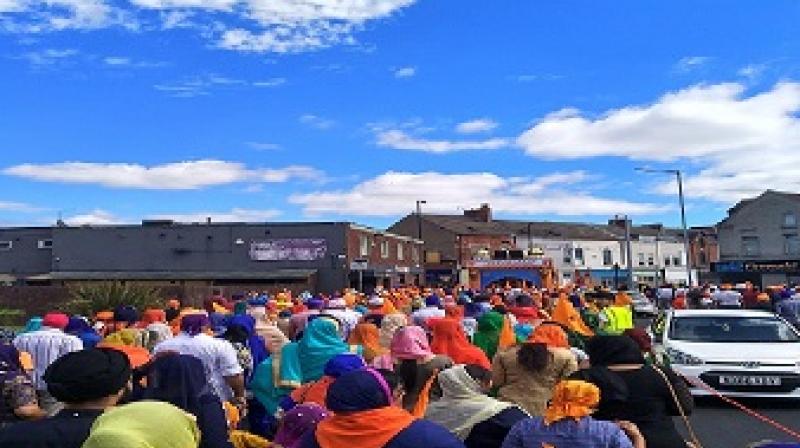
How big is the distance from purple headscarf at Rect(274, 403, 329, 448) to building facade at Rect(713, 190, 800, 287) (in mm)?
70786

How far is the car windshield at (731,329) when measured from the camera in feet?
42.5

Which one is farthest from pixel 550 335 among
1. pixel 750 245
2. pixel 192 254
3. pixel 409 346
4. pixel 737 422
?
pixel 750 245

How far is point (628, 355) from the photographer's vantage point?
5.14m

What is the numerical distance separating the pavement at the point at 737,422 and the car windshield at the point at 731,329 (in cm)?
98

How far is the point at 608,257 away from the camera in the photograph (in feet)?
307

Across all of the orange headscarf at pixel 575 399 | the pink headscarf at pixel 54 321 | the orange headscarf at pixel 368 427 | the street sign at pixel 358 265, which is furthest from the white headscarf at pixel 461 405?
the street sign at pixel 358 265

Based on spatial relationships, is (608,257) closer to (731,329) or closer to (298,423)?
(731,329)

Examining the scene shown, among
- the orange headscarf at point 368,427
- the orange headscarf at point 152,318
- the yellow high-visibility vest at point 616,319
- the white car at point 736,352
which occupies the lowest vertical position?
the white car at point 736,352

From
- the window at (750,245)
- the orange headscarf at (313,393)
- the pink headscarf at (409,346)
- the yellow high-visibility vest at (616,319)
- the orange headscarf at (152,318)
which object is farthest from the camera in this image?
the window at (750,245)

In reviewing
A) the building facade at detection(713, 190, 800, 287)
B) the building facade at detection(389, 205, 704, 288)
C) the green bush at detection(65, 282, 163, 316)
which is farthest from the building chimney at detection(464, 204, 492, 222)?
the green bush at detection(65, 282, 163, 316)

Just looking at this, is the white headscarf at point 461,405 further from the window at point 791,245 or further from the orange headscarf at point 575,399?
the window at point 791,245

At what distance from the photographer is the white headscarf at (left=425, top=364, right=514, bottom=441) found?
4418 mm

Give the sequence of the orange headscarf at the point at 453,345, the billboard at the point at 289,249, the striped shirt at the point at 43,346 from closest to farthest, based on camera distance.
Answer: the orange headscarf at the point at 453,345
the striped shirt at the point at 43,346
the billboard at the point at 289,249

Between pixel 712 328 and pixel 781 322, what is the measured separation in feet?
3.50
